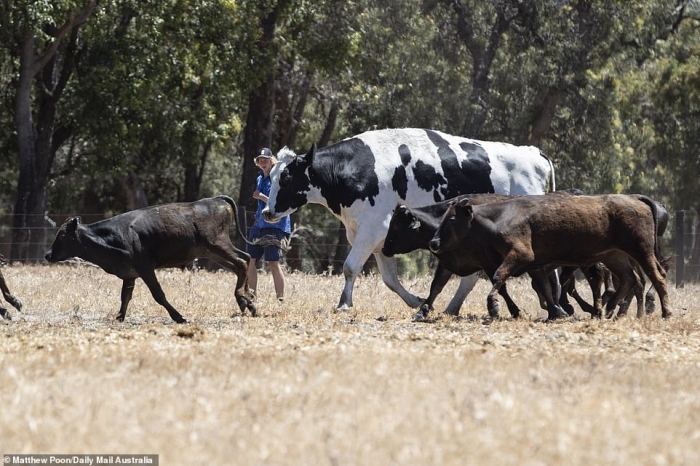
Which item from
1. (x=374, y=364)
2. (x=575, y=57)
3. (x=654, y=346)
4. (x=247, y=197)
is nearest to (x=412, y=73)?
(x=575, y=57)

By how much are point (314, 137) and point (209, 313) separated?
80.9ft

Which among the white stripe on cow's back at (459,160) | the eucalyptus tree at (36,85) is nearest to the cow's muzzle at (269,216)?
the white stripe on cow's back at (459,160)

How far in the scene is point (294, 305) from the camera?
1603 centimetres

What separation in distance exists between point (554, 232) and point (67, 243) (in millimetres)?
5431

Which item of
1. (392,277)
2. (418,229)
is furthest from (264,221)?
(418,229)

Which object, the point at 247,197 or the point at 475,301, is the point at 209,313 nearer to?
the point at 475,301

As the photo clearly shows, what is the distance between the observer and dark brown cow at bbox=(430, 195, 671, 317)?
46.6 feet

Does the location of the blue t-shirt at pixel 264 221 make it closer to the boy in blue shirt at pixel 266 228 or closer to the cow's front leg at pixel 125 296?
the boy in blue shirt at pixel 266 228

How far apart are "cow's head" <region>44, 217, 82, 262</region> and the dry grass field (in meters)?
0.71

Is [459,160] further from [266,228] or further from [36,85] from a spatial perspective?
[36,85]

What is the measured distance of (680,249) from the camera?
2459 centimetres

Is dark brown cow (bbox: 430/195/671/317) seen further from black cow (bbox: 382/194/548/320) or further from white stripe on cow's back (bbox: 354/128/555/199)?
white stripe on cow's back (bbox: 354/128/555/199)

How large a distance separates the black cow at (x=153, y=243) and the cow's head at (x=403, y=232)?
1.85 meters

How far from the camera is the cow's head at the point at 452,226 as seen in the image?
14395 mm
